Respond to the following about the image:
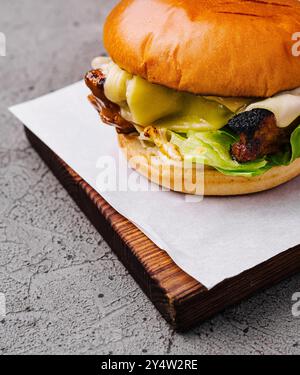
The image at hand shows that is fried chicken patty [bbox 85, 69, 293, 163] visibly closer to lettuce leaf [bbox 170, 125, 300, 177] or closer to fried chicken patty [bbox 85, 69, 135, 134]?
lettuce leaf [bbox 170, 125, 300, 177]

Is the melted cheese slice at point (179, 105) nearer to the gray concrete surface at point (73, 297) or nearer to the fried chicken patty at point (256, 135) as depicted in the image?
the fried chicken patty at point (256, 135)

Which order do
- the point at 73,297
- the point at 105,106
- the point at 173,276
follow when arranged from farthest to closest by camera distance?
1. the point at 105,106
2. the point at 73,297
3. the point at 173,276

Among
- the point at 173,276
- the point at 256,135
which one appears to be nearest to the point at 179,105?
the point at 256,135

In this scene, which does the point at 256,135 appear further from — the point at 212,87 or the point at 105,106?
the point at 105,106

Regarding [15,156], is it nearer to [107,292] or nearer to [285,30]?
[107,292]

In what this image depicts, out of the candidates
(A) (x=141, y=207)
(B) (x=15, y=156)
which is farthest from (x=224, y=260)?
(B) (x=15, y=156)

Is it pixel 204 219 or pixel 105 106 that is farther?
pixel 105 106

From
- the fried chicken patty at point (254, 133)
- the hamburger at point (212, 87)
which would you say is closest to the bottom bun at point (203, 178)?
the hamburger at point (212, 87)

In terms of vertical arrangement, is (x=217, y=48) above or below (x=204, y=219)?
above
